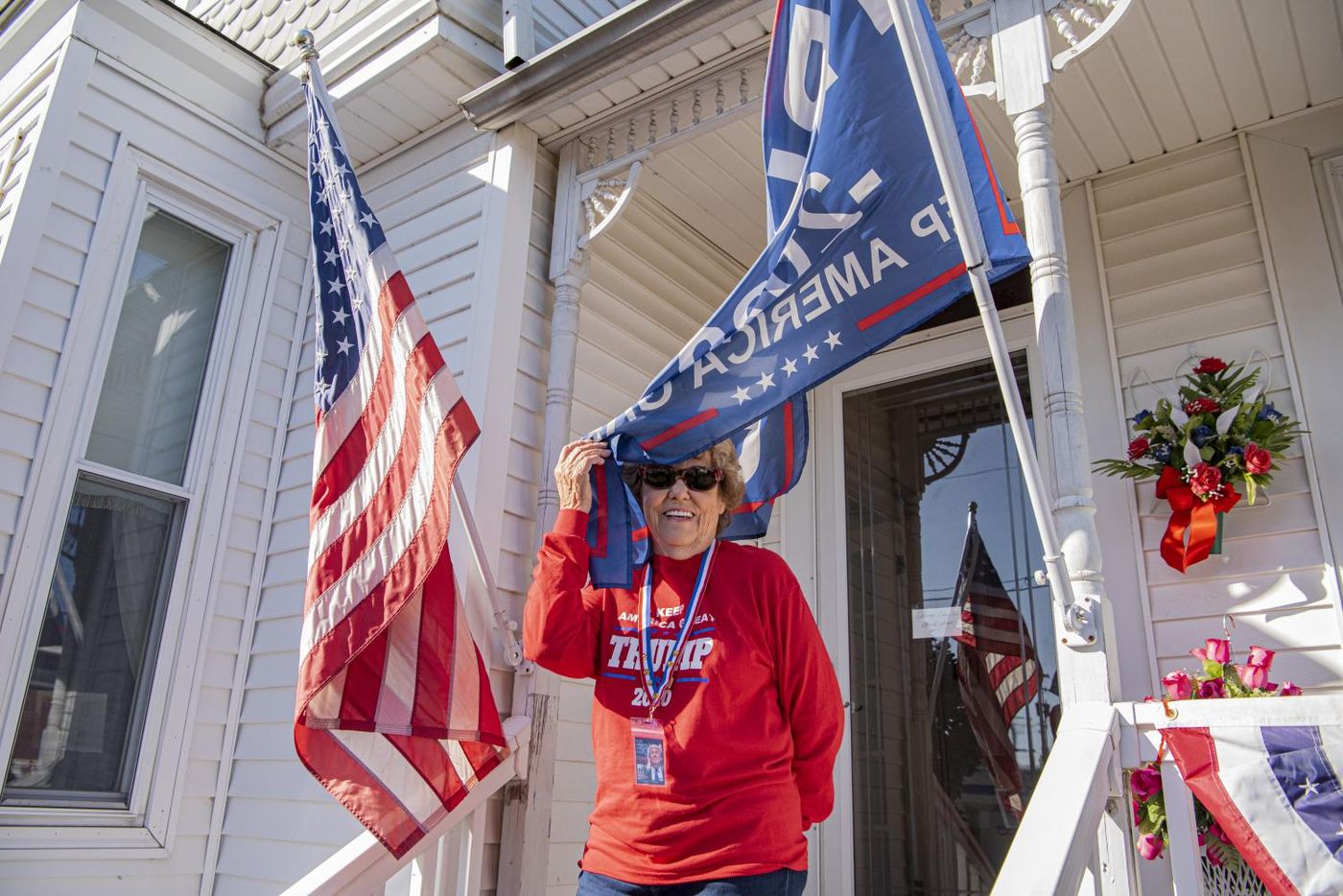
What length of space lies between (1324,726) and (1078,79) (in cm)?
241

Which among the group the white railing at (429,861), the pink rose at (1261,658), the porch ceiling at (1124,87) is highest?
the porch ceiling at (1124,87)

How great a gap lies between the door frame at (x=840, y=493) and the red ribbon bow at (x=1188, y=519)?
0.61m

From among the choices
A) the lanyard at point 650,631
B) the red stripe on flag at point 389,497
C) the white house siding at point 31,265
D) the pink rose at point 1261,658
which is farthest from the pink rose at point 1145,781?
the white house siding at point 31,265

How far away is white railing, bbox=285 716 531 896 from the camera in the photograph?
2516 mm

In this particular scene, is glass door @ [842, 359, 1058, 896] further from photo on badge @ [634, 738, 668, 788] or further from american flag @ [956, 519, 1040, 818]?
photo on badge @ [634, 738, 668, 788]

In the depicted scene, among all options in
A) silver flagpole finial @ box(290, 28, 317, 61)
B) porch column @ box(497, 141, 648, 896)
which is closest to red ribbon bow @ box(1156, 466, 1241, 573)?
porch column @ box(497, 141, 648, 896)

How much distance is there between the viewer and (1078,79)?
11.5ft

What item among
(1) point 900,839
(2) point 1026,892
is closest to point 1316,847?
(2) point 1026,892

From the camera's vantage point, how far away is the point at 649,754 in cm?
212

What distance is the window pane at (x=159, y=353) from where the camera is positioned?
12.5 feet

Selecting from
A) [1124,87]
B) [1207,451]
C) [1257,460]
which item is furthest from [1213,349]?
[1124,87]

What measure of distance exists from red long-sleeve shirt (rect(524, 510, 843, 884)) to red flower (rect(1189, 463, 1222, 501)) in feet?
→ 5.57

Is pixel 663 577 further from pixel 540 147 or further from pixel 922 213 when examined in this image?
pixel 540 147

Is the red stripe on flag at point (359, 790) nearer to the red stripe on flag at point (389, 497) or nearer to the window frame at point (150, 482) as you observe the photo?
the red stripe on flag at point (389, 497)
